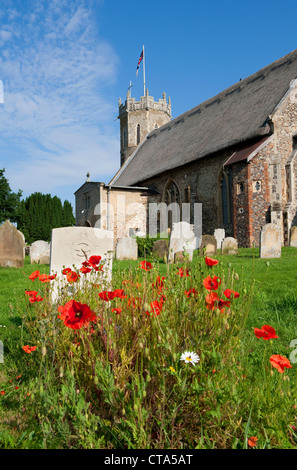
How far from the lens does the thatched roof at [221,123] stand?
57.7ft

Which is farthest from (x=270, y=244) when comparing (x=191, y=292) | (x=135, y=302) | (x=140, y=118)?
(x=140, y=118)

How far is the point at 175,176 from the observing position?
22.2 meters

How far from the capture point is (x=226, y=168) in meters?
17.9

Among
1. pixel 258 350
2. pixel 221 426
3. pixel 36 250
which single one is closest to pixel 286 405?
pixel 221 426

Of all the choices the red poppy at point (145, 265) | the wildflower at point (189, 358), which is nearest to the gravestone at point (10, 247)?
the red poppy at point (145, 265)

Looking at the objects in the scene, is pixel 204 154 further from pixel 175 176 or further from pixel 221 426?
pixel 221 426

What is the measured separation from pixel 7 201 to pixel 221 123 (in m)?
26.4

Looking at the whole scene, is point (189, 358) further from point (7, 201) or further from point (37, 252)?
point (7, 201)

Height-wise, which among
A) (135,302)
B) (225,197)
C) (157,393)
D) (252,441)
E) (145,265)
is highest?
(225,197)

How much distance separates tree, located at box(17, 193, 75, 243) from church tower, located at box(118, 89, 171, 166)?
10.5 meters

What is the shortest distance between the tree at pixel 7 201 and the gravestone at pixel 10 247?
30466 millimetres

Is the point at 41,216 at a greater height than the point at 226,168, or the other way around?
the point at 226,168

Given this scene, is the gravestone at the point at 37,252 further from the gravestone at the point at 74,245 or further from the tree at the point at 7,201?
the tree at the point at 7,201
